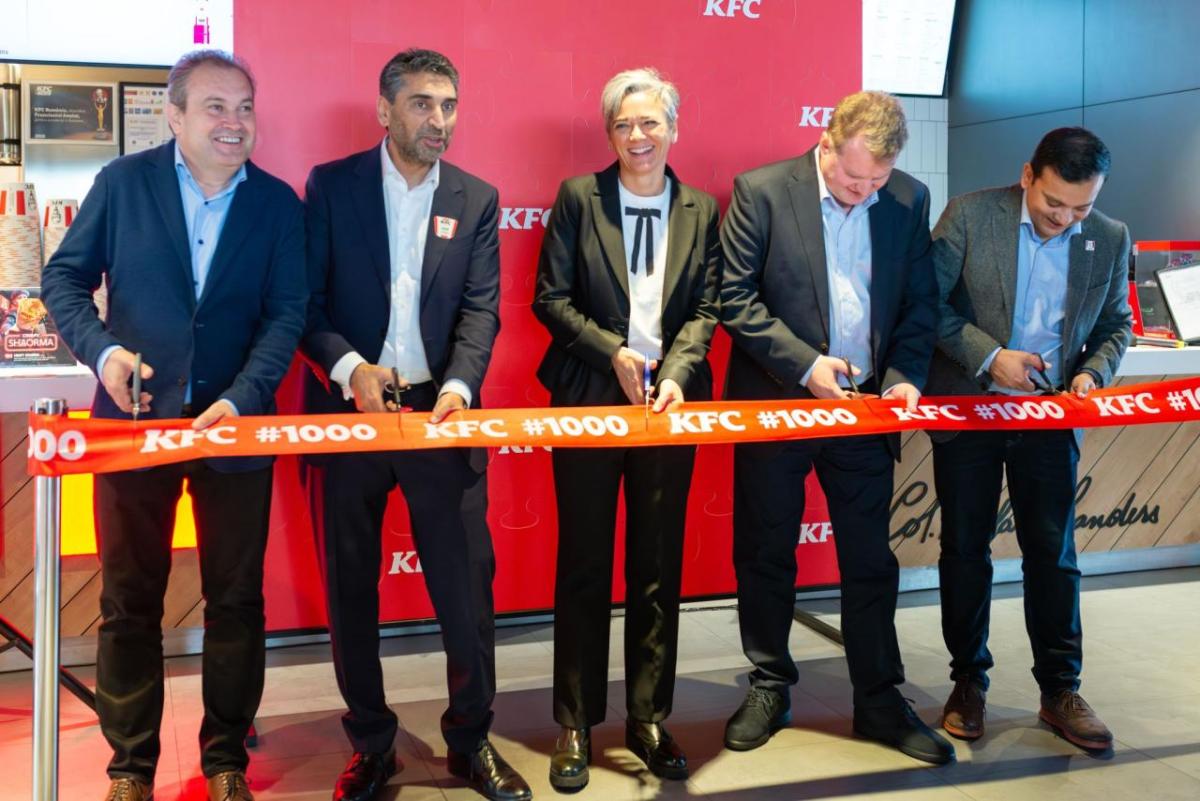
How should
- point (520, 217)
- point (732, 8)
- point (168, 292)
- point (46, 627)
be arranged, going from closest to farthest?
1. point (46, 627)
2. point (168, 292)
3. point (520, 217)
4. point (732, 8)

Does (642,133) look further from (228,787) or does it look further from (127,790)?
(127,790)

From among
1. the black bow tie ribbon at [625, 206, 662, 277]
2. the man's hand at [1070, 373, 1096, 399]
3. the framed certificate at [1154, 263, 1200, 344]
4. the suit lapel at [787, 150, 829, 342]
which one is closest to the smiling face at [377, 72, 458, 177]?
the black bow tie ribbon at [625, 206, 662, 277]

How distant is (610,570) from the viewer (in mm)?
3271

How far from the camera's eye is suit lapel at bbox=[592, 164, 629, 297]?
10.6ft

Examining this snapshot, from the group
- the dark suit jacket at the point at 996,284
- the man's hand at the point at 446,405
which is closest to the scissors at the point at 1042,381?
the dark suit jacket at the point at 996,284

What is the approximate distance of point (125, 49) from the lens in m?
4.20

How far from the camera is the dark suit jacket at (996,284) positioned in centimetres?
348

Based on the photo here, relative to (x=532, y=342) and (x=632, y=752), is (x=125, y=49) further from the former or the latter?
(x=632, y=752)

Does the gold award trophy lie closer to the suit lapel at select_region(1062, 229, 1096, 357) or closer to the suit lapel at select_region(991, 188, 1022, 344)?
the suit lapel at select_region(991, 188, 1022, 344)

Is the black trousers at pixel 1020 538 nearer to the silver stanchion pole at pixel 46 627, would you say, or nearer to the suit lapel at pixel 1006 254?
the suit lapel at pixel 1006 254

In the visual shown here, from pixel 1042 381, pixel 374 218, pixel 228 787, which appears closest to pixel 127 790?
pixel 228 787

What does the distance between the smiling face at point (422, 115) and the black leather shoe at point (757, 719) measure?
1821 mm

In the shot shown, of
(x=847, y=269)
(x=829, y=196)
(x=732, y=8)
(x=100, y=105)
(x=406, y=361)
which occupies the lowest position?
(x=406, y=361)

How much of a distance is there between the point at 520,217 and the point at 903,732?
7.00 ft
